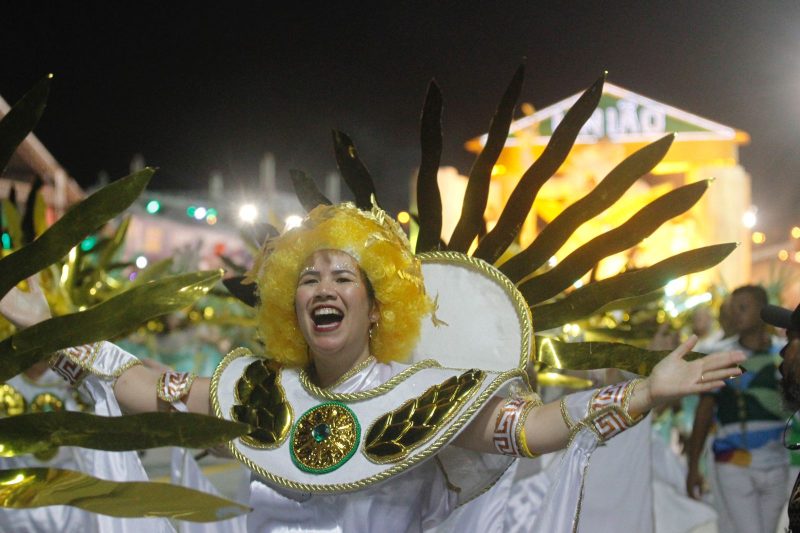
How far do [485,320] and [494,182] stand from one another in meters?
21.5

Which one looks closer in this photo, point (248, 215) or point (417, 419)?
point (417, 419)

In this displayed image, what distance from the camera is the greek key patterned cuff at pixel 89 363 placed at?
10.5 ft

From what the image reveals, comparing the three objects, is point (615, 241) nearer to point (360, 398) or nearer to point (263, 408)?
point (360, 398)

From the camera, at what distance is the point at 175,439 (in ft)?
6.84

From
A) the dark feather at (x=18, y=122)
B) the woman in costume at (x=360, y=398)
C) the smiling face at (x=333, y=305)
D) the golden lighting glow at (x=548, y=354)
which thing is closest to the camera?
the dark feather at (x=18, y=122)

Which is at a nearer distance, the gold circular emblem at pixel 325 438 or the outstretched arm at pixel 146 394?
the gold circular emblem at pixel 325 438

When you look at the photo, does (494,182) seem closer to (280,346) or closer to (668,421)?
(668,421)

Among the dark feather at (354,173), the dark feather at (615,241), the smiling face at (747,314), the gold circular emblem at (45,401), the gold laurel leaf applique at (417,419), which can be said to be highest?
the dark feather at (354,173)

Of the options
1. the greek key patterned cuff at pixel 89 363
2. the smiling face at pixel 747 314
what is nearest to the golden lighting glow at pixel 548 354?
the greek key patterned cuff at pixel 89 363

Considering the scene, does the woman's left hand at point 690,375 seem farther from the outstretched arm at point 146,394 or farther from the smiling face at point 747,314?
the smiling face at point 747,314

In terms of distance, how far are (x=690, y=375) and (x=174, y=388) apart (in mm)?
1631

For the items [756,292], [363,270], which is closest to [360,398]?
[363,270]

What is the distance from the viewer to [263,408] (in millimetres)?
3074

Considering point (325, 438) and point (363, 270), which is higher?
point (363, 270)
